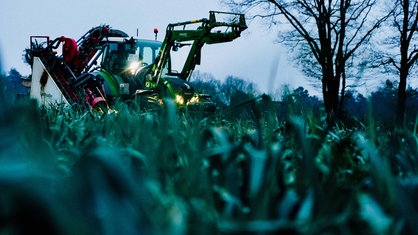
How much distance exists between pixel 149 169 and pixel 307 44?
27014 mm

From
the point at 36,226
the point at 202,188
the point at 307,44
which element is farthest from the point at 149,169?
the point at 307,44

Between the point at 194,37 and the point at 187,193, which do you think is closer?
the point at 187,193

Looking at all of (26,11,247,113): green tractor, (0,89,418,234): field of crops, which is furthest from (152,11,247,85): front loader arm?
(0,89,418,234): field of crops

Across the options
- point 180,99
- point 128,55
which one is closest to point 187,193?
point 180,99

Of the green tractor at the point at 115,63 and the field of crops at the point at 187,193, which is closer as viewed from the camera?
the field of crops at the point at 187,193

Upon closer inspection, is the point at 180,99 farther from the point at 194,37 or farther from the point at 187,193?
the point at 187,193

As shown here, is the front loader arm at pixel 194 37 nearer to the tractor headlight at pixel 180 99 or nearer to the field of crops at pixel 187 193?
the tractor headlight at pixel 180 99

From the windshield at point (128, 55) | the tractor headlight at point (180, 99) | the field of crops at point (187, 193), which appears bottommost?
the field of crops at point (187, 193)

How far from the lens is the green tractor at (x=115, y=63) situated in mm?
14820

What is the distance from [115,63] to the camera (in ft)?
51.5

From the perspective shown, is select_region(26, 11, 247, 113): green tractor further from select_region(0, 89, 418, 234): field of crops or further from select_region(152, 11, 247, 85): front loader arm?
select_region(0, 89, 418, 234): field of crops

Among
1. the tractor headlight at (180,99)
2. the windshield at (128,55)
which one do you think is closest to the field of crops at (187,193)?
the tractor headlight at (180,99)

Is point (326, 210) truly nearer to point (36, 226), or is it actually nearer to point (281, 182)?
point (281, 182)

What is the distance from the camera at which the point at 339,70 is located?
24.8 m
